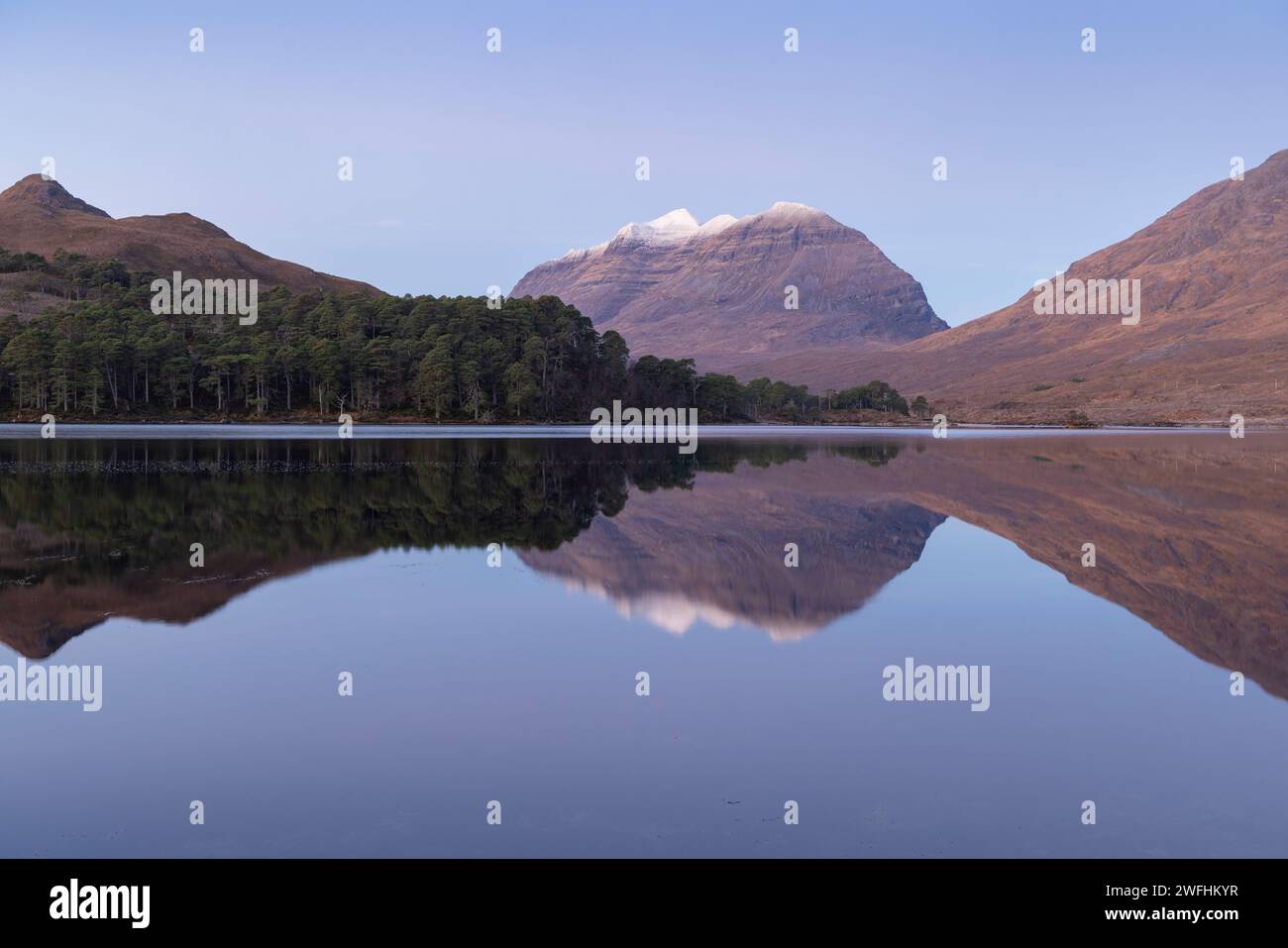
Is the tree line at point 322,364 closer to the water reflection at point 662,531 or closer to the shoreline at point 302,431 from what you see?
the shoreline at point 302,431

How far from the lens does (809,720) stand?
1166 centimetres

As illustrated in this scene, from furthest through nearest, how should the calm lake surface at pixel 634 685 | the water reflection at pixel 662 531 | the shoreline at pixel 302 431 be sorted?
the shoreline at pixel 302 431 → the water reflection at pixel 662 531 → the calm lake surface at pixel 634 685

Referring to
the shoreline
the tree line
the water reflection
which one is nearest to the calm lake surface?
the water reflection

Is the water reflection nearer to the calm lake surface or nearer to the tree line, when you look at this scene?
the calm lake surface

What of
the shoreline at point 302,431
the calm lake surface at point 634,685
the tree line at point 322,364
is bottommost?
the calm lake surface at point 634,685

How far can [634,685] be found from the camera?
1300 cm

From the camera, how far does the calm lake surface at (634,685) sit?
28.9ft

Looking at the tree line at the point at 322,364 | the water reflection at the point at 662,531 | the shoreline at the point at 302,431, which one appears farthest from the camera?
the tree line at the point at 322,364

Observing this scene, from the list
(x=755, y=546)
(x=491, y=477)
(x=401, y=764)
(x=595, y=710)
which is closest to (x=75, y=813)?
(x=401, y=764)

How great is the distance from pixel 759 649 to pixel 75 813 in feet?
29.9

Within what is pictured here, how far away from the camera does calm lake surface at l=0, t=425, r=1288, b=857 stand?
28.9 ft

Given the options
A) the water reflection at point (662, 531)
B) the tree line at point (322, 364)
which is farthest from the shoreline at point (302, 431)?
the water reflection at point (662, 531)

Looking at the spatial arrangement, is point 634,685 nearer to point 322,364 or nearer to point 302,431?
point 302,431

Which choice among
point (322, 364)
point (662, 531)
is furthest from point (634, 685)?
point (322, 364)
